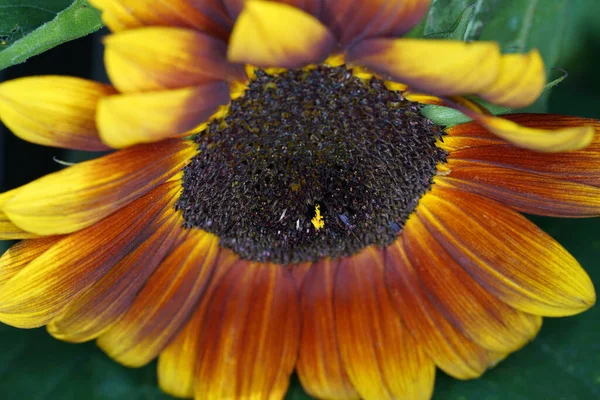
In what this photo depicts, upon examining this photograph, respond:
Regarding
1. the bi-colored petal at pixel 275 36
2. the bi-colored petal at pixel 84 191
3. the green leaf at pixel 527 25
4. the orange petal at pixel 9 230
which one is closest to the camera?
the bi-colored petal at pixel 275 36

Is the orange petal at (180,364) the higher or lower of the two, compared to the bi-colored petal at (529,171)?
lower

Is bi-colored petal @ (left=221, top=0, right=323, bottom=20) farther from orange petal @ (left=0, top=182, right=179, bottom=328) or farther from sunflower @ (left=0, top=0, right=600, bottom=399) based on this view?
orange petal @ (left=0, top=182, right=179, bottom=328)

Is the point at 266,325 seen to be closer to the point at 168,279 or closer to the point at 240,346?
the point at 240,346

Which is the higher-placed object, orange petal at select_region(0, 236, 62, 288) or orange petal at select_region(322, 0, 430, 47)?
orange petal at select_region(322, 0, 430, 47)

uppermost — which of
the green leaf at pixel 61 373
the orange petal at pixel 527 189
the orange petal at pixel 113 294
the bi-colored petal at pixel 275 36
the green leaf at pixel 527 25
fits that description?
the bi-colored petal at pixel 275 36

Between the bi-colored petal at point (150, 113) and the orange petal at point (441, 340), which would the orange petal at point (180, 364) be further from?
the bi-colored petal at point (150, 113)

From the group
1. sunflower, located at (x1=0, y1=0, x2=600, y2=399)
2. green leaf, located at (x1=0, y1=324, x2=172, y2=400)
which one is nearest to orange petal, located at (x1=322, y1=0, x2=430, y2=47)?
sunflower, located at (x1=0, y1=0, x2=600, y2=399)

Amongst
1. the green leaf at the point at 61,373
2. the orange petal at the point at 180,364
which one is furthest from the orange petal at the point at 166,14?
the green leaf at the point at 61,373
